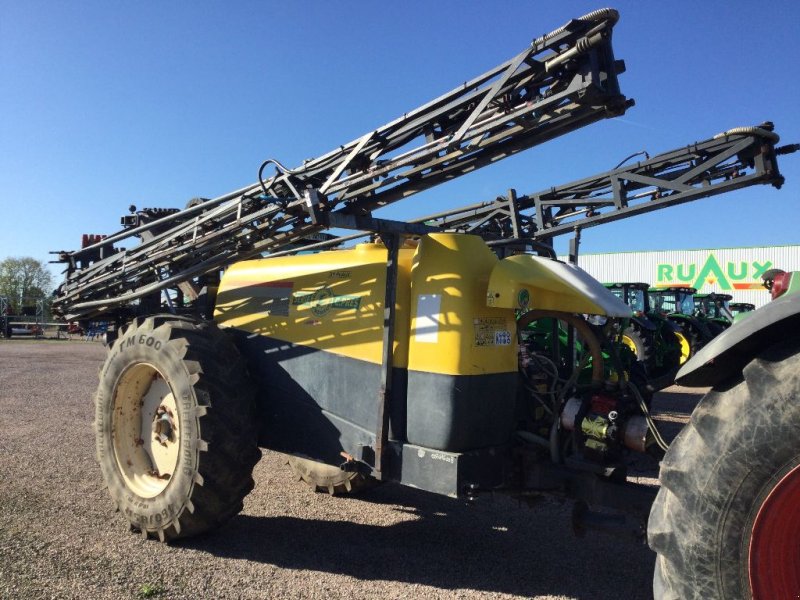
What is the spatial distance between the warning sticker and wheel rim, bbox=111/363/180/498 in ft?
7.71

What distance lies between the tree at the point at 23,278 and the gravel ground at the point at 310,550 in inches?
2220

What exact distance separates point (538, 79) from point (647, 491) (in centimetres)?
221

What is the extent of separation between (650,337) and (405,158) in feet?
32.6

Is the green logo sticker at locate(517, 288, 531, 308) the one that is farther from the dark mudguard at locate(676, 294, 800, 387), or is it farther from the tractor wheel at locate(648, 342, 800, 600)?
the tractor wheel at locate(648, 342, 800, 600)

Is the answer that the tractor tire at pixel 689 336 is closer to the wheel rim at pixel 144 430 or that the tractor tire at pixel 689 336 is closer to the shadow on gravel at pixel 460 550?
the shadow on gravel at pixel 460 550

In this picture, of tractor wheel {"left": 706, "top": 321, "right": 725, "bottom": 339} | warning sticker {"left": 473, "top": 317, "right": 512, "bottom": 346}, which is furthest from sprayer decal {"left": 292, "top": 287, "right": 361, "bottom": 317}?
tractor wheel {"left": 706, "top": 321, "right": 725, "bottom": 339}

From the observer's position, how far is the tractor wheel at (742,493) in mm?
2057

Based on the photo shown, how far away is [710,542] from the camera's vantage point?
216 cm

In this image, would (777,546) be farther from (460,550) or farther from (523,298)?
(460,550)

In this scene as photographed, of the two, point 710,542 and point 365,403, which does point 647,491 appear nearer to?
point 710,542

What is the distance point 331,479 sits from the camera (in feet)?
17.6

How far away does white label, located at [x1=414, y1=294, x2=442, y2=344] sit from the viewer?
11.8 feet

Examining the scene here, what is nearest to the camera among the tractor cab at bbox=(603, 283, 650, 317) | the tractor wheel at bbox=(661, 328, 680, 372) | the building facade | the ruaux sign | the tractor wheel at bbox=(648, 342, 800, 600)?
the tractor wheel at bbox=(648, 342, 800, 600)

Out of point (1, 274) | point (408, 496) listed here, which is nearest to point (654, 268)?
point (408, 496)
